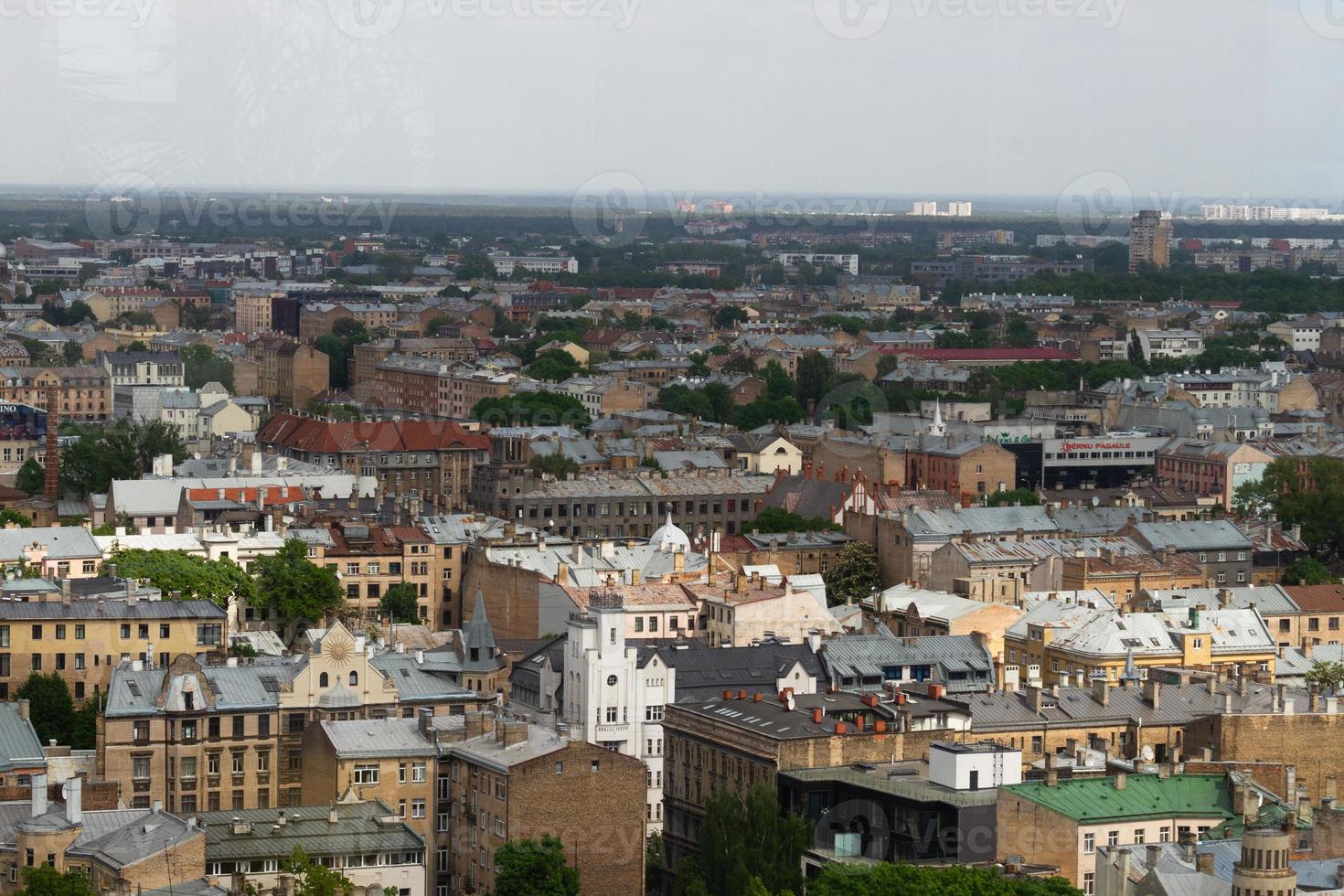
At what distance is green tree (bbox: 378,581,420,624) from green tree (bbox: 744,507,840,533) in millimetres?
9032

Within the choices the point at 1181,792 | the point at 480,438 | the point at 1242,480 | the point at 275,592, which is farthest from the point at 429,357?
the point at 1181,792

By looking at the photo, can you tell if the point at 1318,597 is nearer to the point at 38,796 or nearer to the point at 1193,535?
the point at 1193,535

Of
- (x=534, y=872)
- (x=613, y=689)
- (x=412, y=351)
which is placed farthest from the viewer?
(x=412, y=351)

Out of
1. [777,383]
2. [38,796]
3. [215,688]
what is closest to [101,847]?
[38,796]

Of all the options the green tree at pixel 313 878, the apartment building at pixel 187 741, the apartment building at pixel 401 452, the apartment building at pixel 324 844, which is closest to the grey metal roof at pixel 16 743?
the apartment building at pixel 187 741

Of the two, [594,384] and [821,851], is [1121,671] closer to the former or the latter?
[821,851]

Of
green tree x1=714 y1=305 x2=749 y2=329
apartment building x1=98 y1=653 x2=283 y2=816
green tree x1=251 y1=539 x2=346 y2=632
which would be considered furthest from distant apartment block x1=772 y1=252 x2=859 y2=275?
apartment building x1=98 y1=653 x2=283 y2=816

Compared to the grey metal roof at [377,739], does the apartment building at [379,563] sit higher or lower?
lower

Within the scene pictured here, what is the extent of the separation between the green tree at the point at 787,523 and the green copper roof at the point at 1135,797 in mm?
23619

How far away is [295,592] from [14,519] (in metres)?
11.0

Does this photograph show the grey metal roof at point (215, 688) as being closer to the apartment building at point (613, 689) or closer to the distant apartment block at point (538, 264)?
the apartment building at point (613, 689)

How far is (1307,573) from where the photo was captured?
2007 inches

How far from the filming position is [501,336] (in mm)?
123938

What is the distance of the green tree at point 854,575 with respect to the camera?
49.4 meters
